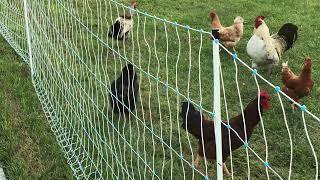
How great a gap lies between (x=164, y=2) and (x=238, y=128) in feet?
19.4

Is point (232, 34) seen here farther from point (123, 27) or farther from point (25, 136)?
point (25, 136)

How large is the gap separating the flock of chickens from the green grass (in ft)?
2.26

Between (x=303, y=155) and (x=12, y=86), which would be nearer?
(x=303, y=155)

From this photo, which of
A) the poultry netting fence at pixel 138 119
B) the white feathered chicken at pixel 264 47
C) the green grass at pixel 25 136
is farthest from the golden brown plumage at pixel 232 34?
the green grass at pixel 25 136

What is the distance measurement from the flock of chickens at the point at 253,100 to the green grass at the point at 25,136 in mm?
690

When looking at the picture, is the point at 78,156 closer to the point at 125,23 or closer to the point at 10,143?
the point at 10,143

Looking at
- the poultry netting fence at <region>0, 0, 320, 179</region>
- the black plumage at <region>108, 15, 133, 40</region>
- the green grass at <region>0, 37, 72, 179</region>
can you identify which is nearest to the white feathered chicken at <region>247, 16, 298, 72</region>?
the poultry netting fence at <region>0, 0, 320, 179</region>

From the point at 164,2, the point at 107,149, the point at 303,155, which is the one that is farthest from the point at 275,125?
the point at 164,2

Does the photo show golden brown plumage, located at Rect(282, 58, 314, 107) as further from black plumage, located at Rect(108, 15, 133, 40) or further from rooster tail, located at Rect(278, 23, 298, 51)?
black plumage, located at Rect(108, 15, 133, 40)

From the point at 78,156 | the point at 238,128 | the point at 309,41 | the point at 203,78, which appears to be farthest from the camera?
the point at 309,41

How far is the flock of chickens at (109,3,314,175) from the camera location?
336 centimetres

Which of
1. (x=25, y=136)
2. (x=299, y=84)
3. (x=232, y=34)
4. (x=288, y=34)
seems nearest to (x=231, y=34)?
(x=232, y=34)

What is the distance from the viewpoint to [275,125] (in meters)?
4.55

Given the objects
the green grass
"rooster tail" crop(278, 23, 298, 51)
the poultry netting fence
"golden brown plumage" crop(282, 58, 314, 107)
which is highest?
"rooster tail" crop(278, 23, 298, 51)
